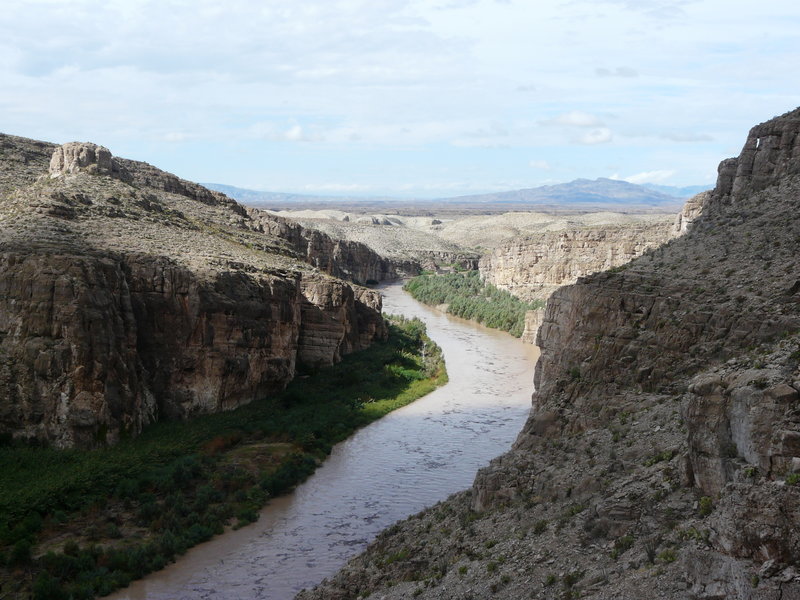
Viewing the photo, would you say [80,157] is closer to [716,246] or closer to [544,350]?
[544,350]

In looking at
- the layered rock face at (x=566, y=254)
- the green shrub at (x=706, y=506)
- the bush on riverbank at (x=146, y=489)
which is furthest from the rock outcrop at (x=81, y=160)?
the green shrub at (x=706, y=506)

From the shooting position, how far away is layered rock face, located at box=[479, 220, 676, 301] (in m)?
59.5

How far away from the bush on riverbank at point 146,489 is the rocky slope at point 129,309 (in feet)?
3.34

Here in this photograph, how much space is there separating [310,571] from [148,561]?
12.1ft

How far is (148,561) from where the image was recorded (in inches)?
785

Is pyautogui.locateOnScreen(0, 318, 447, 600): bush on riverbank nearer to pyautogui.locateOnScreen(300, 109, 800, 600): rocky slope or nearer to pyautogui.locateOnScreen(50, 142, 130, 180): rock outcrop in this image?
pyautogui.locateOnScreen(300, 109, 800, 600): rocky slope

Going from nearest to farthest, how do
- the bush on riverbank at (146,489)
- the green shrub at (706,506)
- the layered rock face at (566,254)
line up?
the green shrub at (706,506) → the bush on riverbank at (146,489) → the layered rock face at (566,254)

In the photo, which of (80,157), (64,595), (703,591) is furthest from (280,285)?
(703,591)

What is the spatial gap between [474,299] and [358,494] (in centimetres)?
4622

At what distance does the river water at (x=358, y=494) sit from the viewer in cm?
1961

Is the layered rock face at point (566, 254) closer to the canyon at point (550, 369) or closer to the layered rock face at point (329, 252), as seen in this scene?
the layered rock face at point (329, 252)

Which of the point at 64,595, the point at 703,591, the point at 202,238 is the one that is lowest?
the point at 64,595

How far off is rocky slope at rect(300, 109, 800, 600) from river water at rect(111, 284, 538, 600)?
2725 mm

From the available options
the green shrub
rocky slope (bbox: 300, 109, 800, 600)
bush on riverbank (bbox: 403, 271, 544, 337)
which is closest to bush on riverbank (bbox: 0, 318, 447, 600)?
rocky slope (bbox: 300, 109, 800, 600)
